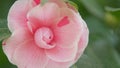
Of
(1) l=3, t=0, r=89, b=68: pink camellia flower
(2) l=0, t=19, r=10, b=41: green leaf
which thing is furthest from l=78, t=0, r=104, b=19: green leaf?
(1) l=3, t=0, r=89, b=68: pink camellia flower

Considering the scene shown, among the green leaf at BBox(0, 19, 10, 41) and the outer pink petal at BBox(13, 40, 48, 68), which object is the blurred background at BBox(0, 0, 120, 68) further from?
the outer pink petal at BBox(13, 40, 48, 68)

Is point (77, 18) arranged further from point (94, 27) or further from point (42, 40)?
point (94, 27)

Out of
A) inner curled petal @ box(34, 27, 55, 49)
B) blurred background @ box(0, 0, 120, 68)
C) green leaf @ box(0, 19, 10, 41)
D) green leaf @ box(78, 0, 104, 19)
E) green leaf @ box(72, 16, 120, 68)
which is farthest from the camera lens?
green leaf @ box(78, 0, 104, 19)

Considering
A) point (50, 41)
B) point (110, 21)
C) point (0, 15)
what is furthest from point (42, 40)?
point (110, 21)

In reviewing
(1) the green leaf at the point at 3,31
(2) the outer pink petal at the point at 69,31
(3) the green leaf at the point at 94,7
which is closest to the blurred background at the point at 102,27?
(3) the green leaf at the point at 94,7

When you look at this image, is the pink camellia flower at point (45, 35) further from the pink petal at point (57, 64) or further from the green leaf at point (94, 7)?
the green leaf at point (94, 7)

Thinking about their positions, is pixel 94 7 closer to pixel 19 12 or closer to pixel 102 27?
pixel 102 27
